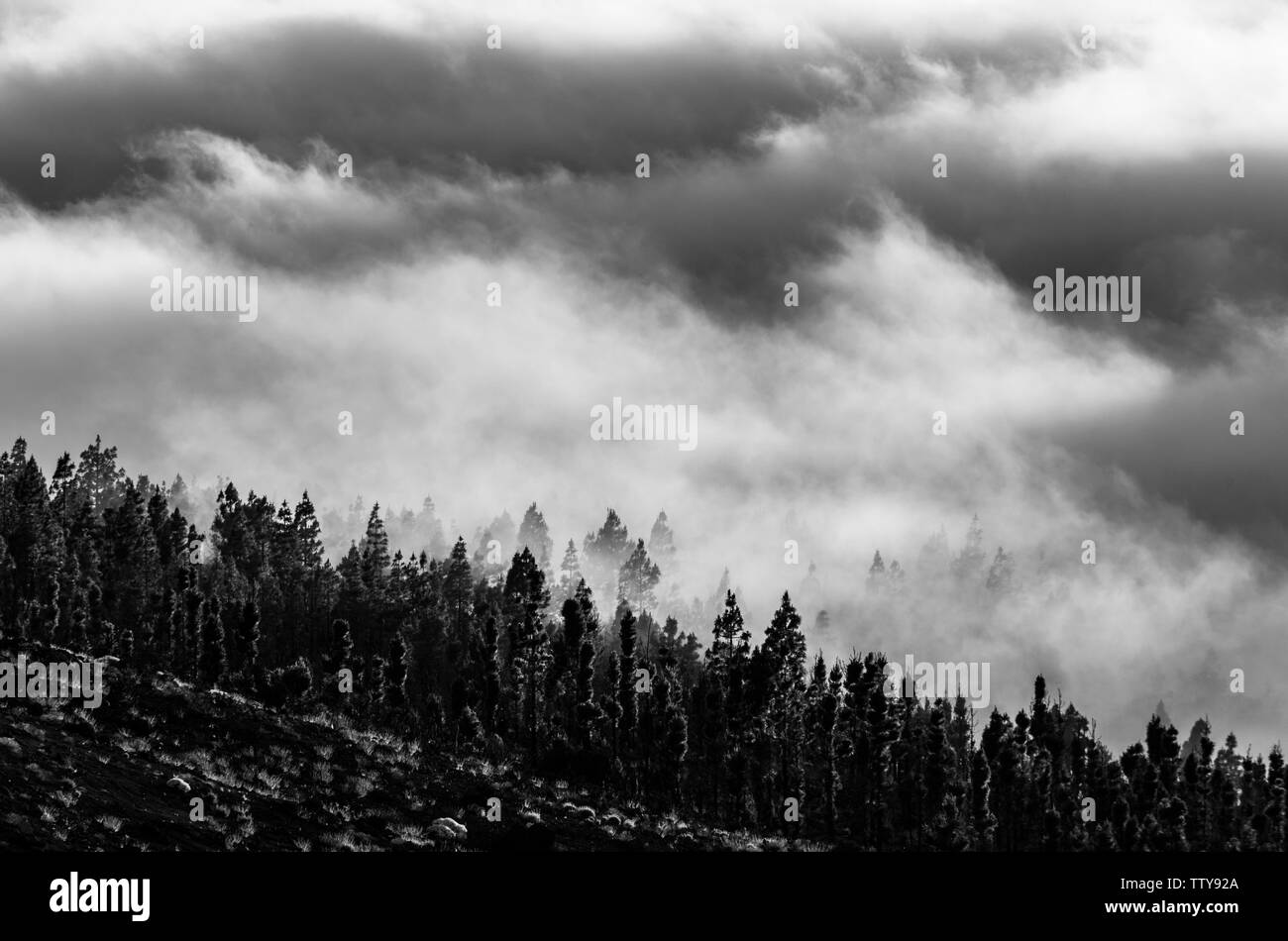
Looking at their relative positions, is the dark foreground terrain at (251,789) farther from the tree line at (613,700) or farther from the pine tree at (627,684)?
the pine tree at (627,684)

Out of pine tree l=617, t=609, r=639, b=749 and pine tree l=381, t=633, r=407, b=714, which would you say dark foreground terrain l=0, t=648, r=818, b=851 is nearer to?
pine tree l=617, t=609, r=639, b=749

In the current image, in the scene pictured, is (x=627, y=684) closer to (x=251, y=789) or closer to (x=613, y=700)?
(x=613, y=700)

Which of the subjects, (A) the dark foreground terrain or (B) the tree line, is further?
(B) the tree line

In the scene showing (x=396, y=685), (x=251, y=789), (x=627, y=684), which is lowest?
(x=251, y=789)

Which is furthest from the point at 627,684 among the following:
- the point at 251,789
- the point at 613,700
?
the point at 251,789

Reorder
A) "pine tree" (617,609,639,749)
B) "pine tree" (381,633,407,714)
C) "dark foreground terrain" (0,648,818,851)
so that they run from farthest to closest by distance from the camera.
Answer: "pine tree" (381,633,407,714) → "pine tree" (617,609,639,749) → "dark foreground terrain" (0,648,818,851)

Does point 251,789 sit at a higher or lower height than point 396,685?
lower

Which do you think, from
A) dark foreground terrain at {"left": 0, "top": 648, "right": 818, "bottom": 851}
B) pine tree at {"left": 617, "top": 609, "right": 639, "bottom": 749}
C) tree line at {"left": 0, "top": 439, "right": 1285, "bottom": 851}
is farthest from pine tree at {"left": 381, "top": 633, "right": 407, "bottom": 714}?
dark foreground terrain at {"left": 0, "top": 648, "right": 818, "bottom": 851}

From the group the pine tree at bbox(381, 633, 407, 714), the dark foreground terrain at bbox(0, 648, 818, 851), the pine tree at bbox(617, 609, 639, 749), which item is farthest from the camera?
the pine tree at bbox(381, 633, 407, 714)
